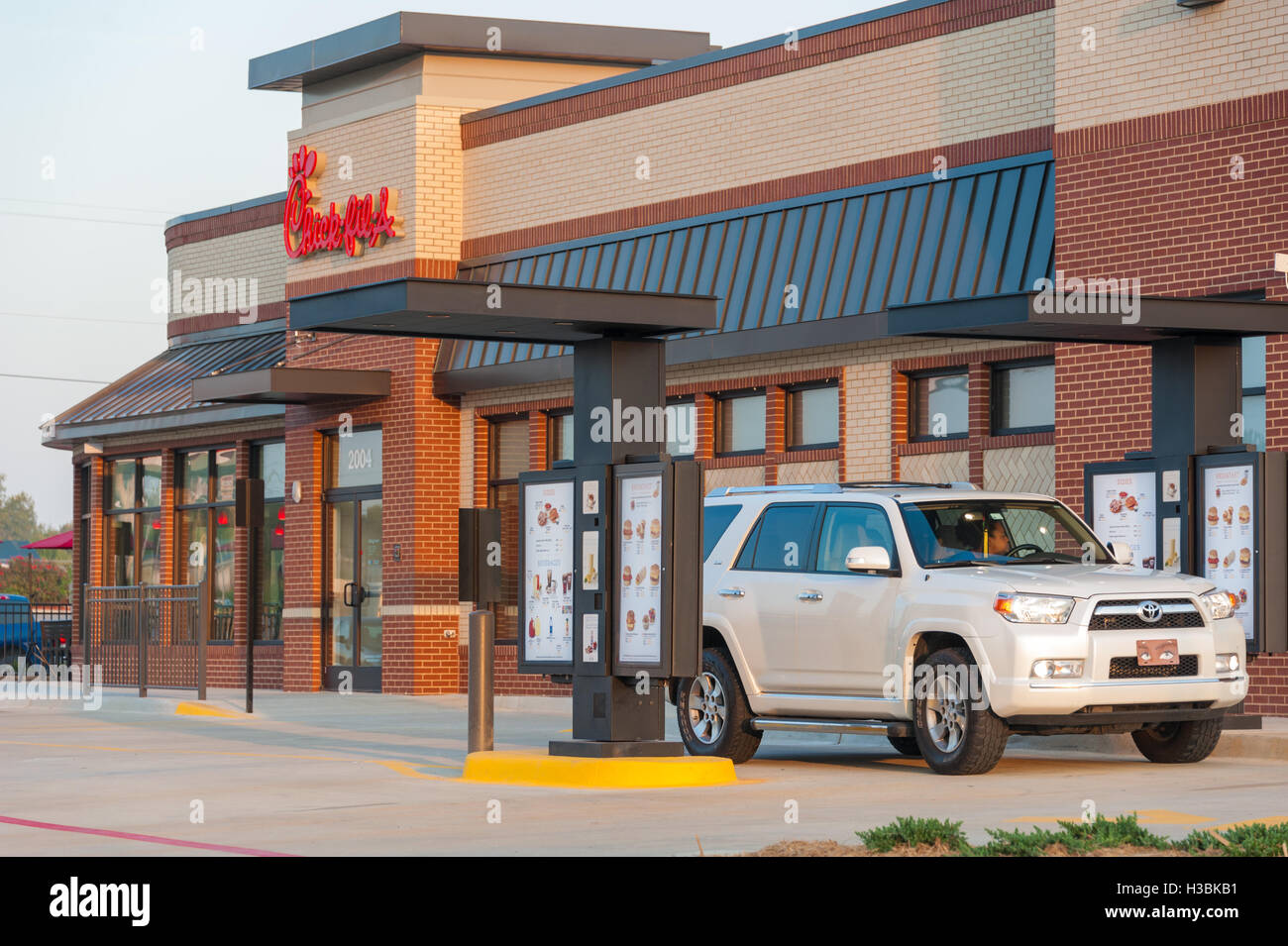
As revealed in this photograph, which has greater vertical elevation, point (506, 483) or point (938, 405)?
point (938, 405)

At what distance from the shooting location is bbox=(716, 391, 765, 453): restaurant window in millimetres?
23328

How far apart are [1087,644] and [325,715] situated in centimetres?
1189

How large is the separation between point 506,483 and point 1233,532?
42.3 ft

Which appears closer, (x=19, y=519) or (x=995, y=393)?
(x=995, y=393)

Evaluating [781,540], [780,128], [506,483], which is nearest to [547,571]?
[781,540]

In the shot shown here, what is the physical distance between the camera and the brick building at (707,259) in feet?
61.5

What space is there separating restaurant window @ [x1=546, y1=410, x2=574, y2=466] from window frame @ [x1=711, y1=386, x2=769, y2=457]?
8.57 feet

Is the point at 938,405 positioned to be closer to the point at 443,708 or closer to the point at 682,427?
the point at 682,427

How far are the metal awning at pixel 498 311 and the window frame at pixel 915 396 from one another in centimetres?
690

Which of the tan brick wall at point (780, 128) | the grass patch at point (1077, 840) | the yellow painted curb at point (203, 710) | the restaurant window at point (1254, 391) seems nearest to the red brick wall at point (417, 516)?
the tan brick wall at point (780, 128)

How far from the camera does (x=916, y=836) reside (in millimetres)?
8961

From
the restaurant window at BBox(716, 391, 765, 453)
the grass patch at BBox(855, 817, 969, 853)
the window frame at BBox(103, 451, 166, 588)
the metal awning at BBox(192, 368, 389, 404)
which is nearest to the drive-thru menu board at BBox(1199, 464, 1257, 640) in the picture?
the grass patch at BBox(855, 817, 969, 853)

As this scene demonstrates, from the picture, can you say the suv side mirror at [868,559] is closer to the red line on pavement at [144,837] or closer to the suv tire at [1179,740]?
the suv tire at [1179,740]

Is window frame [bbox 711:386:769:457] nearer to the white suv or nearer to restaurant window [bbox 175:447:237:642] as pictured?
the white suv
